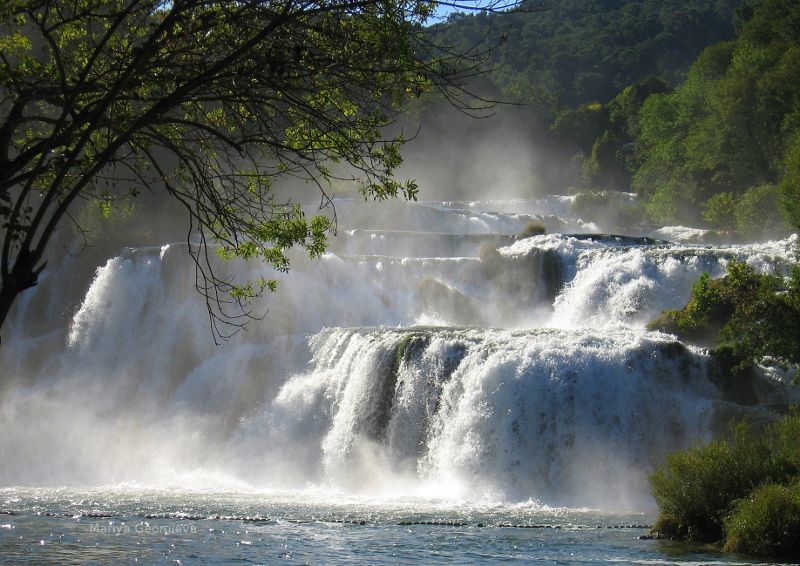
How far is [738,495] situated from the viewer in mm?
12023

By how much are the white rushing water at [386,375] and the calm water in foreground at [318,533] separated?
213 cm

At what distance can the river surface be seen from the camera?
44.5ft

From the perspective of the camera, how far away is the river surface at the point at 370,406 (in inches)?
535

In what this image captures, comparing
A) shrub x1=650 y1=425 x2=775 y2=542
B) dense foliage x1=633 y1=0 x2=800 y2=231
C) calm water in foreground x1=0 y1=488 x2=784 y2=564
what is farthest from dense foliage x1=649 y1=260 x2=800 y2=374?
dense foliage x1=633 y1=0 x2=800 y2=231

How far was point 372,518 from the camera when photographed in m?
15.2

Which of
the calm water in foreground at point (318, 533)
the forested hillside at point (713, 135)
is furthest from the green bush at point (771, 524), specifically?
the forested hillside at point (713, 135)

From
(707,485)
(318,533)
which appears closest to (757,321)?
(707,485)

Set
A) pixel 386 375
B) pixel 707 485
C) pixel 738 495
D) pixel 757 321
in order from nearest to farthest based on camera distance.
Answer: pixel 738 495 → pixel 707 485 → pixel 757 321 → pixel 386 375

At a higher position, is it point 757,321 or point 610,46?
point 610,46

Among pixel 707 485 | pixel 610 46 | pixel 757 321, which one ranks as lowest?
pixel 707 485

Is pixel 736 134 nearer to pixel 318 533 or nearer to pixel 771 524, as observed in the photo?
pixel 771 524

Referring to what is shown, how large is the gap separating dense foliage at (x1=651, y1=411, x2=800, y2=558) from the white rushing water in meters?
5.21

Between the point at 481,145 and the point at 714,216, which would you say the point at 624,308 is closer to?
the point at 714,216

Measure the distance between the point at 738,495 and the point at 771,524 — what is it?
1097 mm
